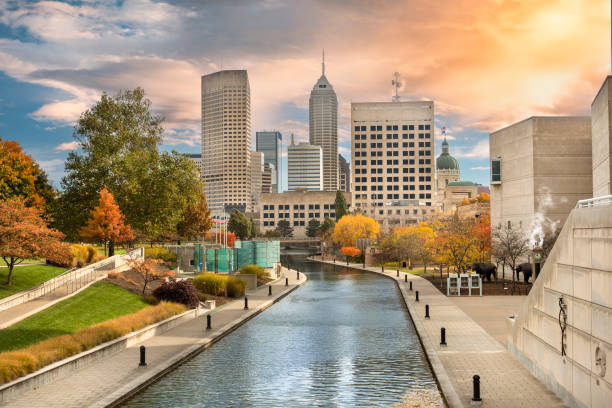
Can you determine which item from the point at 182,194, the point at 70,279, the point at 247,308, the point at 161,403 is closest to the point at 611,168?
the point at 247,308

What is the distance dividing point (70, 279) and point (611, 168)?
34141 mm

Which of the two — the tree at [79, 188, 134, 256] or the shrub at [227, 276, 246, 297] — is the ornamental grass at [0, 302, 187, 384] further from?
the tree at [79, 188, 134, 256]

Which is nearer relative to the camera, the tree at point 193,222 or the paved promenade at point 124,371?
the paved promenade at point 124,371

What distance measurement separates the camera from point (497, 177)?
62188 millimetres

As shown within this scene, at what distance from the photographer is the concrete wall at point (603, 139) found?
122ft

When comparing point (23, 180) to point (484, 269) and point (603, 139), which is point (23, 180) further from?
point (603, 139)

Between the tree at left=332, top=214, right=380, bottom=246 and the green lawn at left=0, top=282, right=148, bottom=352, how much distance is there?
74.9m

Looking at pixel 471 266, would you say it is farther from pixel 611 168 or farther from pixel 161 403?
pixel 161 403

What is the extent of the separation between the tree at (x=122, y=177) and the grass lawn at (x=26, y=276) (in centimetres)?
1484

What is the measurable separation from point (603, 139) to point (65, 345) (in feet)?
113

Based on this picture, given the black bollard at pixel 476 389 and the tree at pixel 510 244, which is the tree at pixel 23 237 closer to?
the black bollard at pixel 476 389

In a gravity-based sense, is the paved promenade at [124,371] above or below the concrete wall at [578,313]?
below

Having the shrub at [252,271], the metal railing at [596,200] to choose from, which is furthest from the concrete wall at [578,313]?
the shrub at [252,271]

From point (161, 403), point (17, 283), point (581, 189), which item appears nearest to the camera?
point (161, 403)
